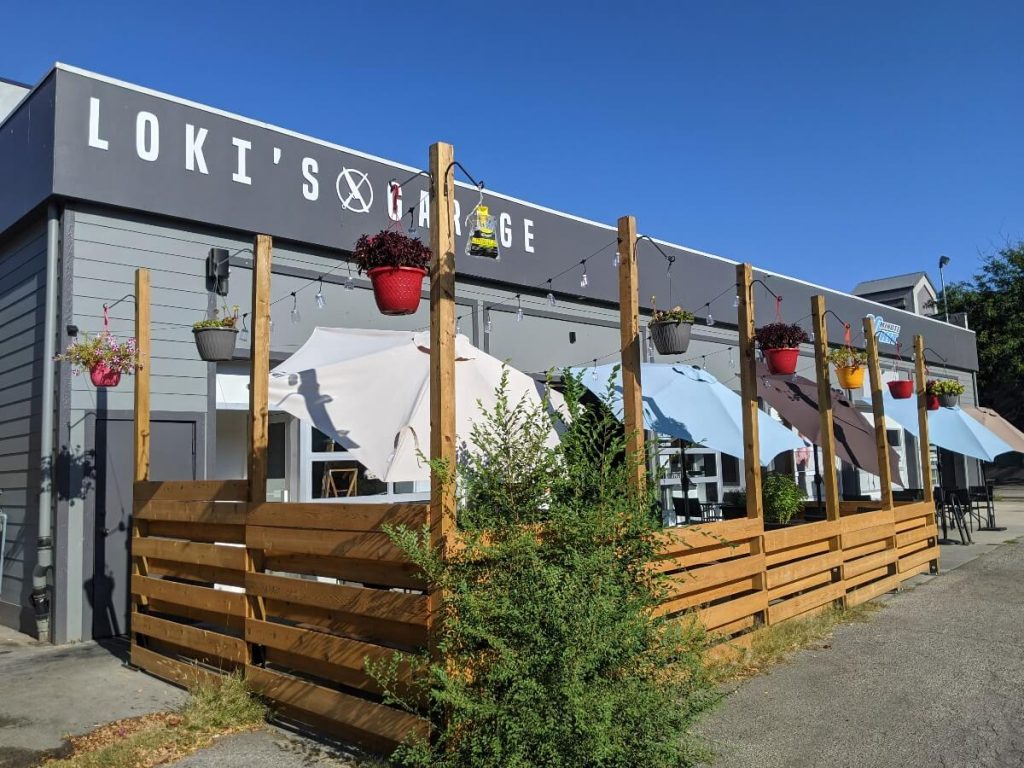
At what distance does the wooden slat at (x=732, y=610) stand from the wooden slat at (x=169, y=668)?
3429 mm

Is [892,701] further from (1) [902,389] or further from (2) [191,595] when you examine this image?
(1) [902,389]

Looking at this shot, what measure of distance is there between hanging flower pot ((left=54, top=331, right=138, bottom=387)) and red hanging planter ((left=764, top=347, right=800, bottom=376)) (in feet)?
19.0

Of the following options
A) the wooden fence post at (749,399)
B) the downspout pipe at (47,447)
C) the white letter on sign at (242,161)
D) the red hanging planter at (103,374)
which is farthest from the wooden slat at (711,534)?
the white letter on sign at (242,161)

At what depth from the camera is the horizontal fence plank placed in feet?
13.4

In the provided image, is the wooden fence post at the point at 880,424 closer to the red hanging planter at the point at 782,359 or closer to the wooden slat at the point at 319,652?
the red hanging planter at the point at 782,359

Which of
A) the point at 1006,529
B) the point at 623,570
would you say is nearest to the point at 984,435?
the point at 1006,529

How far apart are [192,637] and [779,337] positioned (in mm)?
5773

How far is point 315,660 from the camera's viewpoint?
4684 mm

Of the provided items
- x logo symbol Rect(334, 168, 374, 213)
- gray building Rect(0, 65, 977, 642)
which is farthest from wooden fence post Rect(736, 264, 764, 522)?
x logo symbol Rect(334, 168, 374, 213)

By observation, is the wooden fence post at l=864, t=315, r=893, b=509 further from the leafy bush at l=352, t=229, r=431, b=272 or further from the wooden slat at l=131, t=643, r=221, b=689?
the wooden slat at l=131, t=643, r=221, b=689

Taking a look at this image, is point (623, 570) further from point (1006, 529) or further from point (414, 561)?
point (1006, 529)

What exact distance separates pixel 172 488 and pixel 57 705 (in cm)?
160

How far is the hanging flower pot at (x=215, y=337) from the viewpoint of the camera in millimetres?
6859

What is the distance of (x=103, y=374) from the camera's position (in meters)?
6.79
